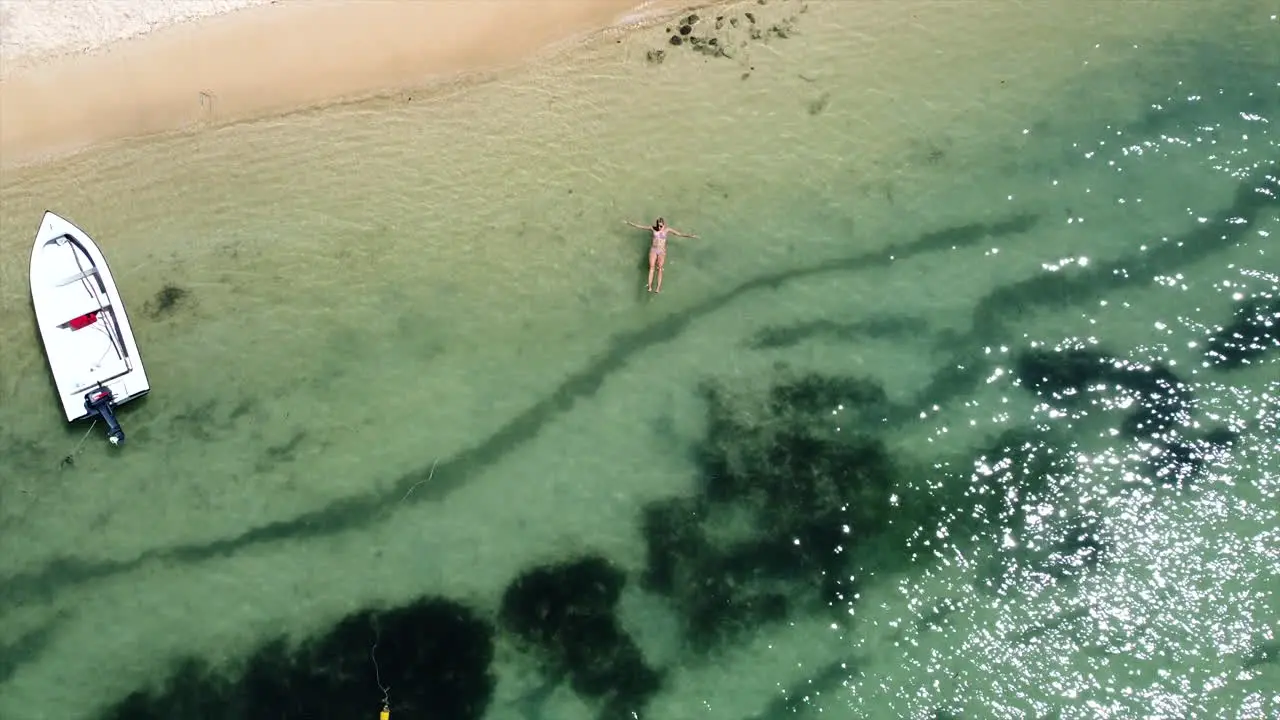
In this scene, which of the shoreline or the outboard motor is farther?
the shoreline

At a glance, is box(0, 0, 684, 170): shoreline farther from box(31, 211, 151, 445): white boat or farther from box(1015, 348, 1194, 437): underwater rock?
box(1015, 348, 1194, 437): underwater rock

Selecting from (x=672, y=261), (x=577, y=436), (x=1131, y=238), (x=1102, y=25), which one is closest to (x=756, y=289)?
(x=672, y=261)

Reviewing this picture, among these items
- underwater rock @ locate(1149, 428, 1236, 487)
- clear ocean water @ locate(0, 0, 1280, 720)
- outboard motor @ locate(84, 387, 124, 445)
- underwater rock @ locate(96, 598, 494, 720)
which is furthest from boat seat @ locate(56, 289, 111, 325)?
underwater rock @ locate(1149, 428, 1236, 487)

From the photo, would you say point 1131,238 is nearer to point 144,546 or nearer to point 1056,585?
point 1056,585

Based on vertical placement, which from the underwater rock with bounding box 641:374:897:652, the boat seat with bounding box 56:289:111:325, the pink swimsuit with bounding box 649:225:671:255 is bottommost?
the underwater rock with bounding box 641:374:897:652

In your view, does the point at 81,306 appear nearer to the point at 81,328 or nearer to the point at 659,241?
the point at 81,328

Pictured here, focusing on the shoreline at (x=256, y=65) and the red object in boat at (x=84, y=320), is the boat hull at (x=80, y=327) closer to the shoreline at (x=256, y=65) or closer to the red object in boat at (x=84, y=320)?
the red object in boat at (x=84, y=320)

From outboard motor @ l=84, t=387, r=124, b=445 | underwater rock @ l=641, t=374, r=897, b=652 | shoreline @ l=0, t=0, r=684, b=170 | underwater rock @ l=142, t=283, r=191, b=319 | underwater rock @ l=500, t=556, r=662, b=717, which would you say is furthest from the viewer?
underwater rock @ l=142, t=283, r=191, b=319
